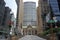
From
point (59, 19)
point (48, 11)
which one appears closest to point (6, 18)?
point (48, 11)

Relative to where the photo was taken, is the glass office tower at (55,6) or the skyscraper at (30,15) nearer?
the glass office tower at (55,6)

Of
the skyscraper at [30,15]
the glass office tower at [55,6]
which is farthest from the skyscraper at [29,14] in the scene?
the glass office tower at [55,6]

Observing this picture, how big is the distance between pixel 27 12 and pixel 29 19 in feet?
26.5

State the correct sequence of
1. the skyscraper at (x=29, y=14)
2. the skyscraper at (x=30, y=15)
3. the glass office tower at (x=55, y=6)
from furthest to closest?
the skyscraper at (x=29, y=14)
the skyscraper at (x=30, y=15)
the glass office tower at (x=55, y=6)

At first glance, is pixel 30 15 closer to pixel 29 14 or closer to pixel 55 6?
pixel 29 14

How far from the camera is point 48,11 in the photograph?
65.1 meters

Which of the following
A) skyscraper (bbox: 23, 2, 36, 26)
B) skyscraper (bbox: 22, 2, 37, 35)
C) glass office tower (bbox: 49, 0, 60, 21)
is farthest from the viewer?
skyscraper (bbox: 23, 2, 36, 26)

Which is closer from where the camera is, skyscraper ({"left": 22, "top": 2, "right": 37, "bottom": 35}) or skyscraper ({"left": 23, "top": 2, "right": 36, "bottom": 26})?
skyscraper ({"left": 22, "top": 2, "right": 37, "bottom": 35})

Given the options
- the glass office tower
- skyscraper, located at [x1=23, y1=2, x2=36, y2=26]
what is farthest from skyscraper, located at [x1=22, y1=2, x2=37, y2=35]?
the glass office tower

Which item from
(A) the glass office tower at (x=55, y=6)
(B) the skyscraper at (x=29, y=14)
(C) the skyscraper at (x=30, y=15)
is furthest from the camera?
(B) the skyscraper at (x=29, y=14)

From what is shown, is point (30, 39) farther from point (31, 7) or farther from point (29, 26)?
point (31, 7)

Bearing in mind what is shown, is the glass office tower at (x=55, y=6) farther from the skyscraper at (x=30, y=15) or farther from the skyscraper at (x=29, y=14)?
the skyscraper at (x=29, y=14)

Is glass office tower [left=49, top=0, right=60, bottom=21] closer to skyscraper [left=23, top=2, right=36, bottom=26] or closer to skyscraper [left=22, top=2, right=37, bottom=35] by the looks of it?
skyscraper [left=22, top=2, right=37, bottom=35]

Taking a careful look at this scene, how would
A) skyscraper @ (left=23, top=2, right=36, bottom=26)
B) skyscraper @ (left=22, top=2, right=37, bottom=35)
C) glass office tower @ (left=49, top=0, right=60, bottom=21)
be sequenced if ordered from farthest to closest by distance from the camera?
skyscraper @ (left=23, top=2, right=36, bottom=26) → skyscraper @ (left=22, top=2, right=37, bottom=35) → glass office tower @ (left=49, top=0, right=60, bottom=21)
